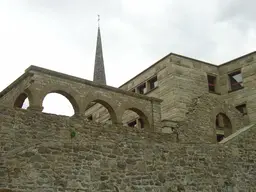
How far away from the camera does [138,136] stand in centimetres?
1498

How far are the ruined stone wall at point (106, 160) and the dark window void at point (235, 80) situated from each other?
10.4m

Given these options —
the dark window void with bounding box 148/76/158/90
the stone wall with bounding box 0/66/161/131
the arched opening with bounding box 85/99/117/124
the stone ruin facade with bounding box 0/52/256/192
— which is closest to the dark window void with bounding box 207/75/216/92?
the stone ruin facade with bounding box 0/52/256/192

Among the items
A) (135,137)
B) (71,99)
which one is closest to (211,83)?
(71,99)

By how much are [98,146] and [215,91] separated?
1617 centimetres

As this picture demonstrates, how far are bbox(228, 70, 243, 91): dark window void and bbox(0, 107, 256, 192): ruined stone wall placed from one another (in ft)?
34.2

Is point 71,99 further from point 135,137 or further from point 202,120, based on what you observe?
point 135,137

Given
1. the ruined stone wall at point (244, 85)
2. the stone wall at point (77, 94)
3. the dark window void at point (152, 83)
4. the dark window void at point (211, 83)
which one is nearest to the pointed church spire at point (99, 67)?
the dark window void at point (152, 83)

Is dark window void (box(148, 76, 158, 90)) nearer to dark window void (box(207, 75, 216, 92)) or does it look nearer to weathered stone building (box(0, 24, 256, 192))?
weathered stone building (box(0, 24, 256, 192))

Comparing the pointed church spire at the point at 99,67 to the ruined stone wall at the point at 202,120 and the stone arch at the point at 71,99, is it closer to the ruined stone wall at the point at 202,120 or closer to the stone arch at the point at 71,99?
the ruined stone wall at the point at 202,120

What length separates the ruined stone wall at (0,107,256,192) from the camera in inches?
334

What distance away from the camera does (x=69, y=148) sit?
9125mm

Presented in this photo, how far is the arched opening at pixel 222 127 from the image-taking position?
20688mm

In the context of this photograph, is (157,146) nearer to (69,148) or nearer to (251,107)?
(69,148)

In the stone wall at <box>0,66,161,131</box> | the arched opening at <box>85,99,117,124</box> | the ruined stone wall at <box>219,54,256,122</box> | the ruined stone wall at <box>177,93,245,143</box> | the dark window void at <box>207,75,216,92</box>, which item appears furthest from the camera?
the dark window void at <box>207,75,216,92</box>
